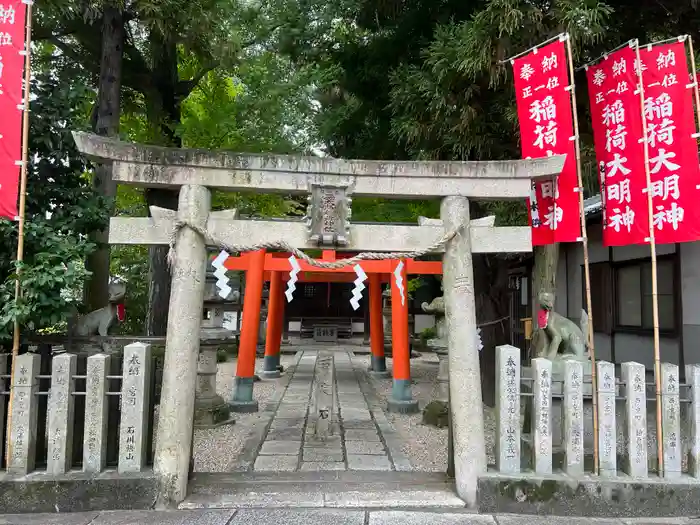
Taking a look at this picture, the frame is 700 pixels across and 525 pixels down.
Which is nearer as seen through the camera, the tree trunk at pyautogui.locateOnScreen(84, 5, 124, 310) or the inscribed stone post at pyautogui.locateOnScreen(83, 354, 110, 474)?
the inscribed stone post at pyautogui.locateOnScreen(83, 354, 110, 474)

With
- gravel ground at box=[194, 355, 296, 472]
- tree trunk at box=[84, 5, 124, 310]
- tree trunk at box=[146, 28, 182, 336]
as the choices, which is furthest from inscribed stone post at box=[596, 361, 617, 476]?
tree trunk at box=[84, 5, 124, 310]

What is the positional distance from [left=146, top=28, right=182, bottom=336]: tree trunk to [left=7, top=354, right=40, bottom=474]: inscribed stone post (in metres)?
5.58

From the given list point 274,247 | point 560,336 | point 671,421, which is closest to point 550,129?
point 560,336

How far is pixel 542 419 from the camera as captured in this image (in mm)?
4430

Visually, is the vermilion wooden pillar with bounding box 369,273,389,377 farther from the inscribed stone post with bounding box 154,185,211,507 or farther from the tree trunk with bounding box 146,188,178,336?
the inscribed stone post with bounding box 154,185,211,507

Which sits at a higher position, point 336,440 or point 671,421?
point 671,421

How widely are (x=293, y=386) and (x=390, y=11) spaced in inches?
316

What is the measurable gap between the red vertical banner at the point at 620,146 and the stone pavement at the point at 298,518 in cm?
284

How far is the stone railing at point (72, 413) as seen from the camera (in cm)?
427

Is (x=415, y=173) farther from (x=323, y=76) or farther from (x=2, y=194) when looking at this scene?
(x=323, y=76)

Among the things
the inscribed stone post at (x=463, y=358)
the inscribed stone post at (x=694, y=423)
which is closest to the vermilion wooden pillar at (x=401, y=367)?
the inscribed stone post at (x=463, y=358)

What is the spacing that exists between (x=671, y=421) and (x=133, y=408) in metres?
4.95

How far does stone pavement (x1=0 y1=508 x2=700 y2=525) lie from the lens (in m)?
4.01

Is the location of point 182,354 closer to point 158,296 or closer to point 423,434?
point 423,434
